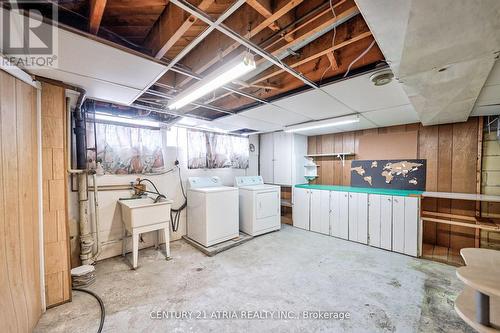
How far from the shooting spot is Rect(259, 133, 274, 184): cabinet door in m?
5.23


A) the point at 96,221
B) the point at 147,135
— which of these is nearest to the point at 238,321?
the point at 96,221

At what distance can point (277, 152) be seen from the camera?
16.7ft

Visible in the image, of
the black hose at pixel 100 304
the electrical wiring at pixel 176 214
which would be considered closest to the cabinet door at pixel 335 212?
the electrical wiring at pixel 176 214

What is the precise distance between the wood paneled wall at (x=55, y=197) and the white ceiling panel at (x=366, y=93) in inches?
112

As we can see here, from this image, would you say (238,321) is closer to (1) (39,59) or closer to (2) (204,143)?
(1) (39,59)

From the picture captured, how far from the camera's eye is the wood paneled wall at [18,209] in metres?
1.44

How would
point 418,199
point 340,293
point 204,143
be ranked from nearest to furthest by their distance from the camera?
point 340,293, point 418,199, point 204,143

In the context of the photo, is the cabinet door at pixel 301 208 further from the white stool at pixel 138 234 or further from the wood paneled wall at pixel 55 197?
the wood paneled wall at pixel 55 197

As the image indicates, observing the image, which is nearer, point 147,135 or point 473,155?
point 473,155

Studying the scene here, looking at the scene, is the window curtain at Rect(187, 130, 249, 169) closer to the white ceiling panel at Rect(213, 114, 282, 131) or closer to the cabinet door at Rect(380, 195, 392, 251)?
the white ceiling panel at Rect(213, 114, 282, 131)

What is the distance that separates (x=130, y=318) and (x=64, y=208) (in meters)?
1.32

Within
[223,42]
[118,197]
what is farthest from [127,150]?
[223,42]

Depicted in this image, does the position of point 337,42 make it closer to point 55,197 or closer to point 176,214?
point 55,197

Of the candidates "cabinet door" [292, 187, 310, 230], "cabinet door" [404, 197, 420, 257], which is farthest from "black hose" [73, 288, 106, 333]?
"cabinet door" [404, 197, 420, 257]
